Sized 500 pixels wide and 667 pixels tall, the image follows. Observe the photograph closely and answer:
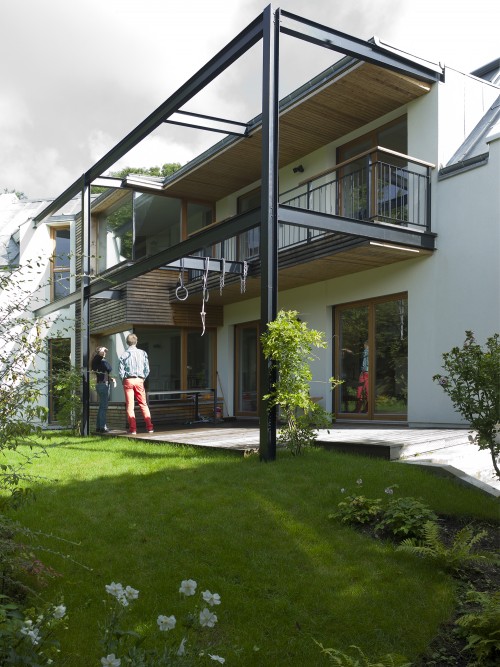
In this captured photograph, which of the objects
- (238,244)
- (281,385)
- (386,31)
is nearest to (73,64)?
(238,244)

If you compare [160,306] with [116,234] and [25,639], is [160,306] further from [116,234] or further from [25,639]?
[25,639]

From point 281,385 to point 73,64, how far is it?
1233 centimetres

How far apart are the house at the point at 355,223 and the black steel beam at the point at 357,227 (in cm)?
3

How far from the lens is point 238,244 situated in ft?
47.0

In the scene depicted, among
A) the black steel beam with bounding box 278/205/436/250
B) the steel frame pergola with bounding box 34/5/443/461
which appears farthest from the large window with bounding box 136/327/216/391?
the black steel beam with bounding box 278/205/436/250

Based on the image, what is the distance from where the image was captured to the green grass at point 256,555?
332 centimetres

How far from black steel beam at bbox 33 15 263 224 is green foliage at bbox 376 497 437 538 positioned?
555cm

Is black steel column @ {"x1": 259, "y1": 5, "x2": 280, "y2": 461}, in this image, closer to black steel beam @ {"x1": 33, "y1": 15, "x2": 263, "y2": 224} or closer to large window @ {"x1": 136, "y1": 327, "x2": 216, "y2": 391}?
black steel beam @ {"x1": 33, "y1": 15, "x2": 263, "y2": 224}

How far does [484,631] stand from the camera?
3.18 meters

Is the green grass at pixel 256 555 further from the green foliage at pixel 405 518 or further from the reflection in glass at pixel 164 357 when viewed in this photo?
the reflection in glass at pixel 164 357

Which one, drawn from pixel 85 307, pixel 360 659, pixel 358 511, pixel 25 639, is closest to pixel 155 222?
pixel 85 307

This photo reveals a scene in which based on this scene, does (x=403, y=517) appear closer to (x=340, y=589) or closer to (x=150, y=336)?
(x=340, y=589)

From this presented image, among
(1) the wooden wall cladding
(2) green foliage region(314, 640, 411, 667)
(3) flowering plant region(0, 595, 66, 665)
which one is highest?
(1) the wooden wall cladding

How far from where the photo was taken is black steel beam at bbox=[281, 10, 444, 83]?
717 cm
